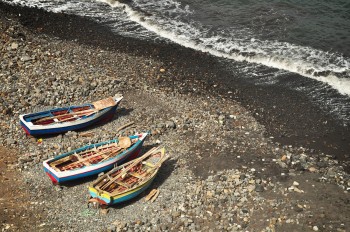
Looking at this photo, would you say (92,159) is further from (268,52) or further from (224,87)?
(268,52)

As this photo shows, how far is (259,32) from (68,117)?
1768 cm

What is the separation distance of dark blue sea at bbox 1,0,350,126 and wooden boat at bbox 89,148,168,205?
1071 centimetres

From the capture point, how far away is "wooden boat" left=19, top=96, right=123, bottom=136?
62.3 feet

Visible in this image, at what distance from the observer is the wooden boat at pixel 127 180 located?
613 inches

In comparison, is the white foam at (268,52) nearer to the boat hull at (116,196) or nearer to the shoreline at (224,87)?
the shoreline at (224,87)

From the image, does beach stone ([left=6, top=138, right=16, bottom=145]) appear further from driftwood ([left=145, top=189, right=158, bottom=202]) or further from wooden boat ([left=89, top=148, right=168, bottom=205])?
driftwood ([left=145, top=189, right=158, bottom=202])

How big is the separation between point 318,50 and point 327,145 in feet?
34.4

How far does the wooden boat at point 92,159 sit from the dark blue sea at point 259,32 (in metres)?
10.9

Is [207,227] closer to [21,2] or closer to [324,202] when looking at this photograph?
[324,202]

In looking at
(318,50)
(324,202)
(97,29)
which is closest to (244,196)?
(324,202)

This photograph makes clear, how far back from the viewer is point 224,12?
3375 centimetres

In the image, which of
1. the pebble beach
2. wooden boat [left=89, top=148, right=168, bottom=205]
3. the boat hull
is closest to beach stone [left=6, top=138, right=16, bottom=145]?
the pebble beach

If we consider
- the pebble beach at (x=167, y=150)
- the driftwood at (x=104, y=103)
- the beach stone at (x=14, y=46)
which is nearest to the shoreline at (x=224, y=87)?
the pebble beach at (x=167, y=150)

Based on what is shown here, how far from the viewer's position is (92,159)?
17.8 metres
